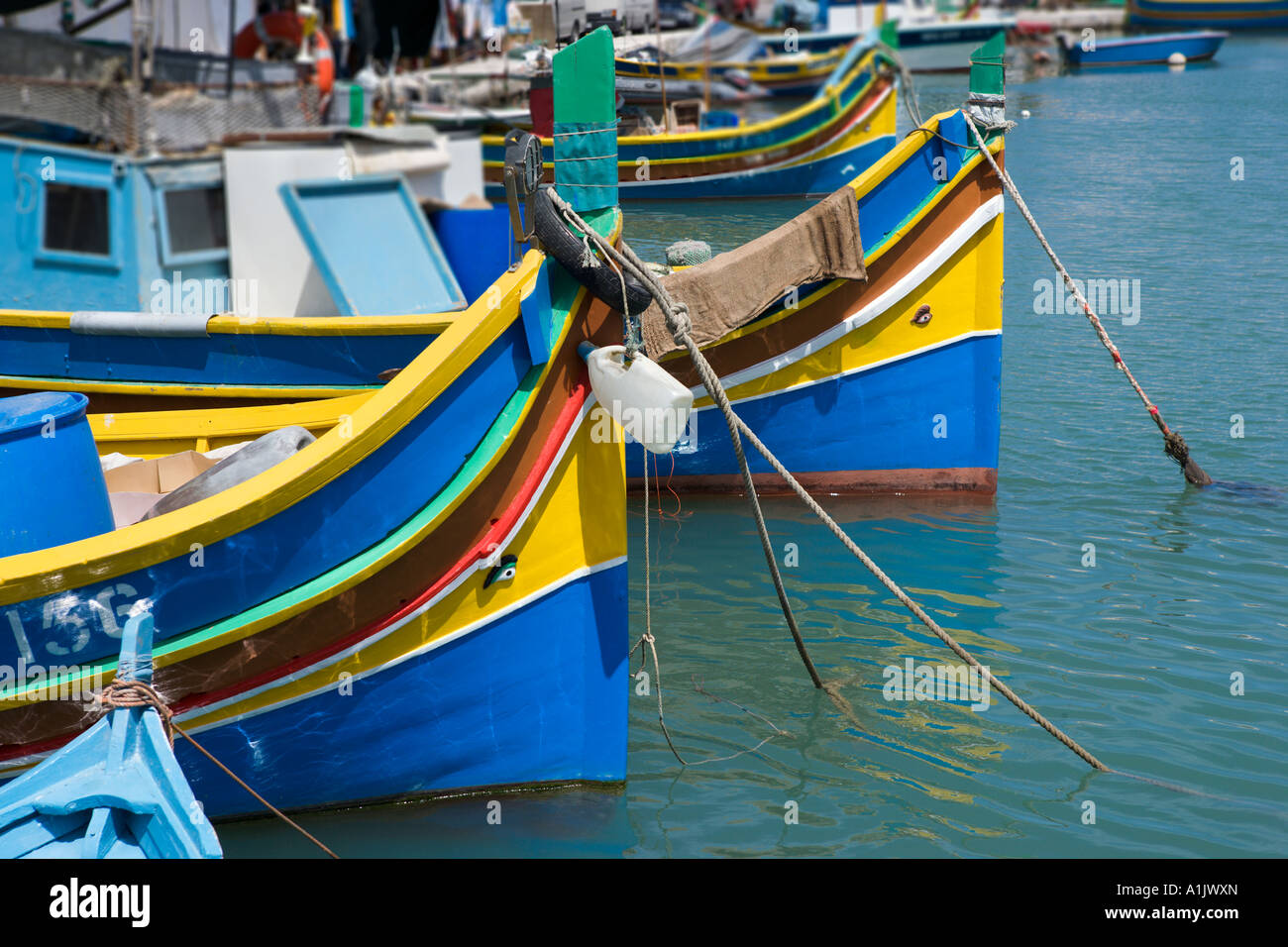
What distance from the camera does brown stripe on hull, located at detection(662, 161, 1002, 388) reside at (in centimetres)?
804

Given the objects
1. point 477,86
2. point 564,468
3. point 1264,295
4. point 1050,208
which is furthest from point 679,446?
point 477,86

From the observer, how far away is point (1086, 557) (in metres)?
7.56

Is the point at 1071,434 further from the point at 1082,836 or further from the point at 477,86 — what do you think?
the point at 477,86

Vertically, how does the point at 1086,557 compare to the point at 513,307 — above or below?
below

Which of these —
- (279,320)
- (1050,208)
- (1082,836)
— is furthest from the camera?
(1050,208)

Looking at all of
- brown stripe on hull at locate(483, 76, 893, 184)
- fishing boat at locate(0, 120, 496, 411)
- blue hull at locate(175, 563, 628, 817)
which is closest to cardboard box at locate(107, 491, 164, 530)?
blue hull at locate(175, 563, 628, 817)

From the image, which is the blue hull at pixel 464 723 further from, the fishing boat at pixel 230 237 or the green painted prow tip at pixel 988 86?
the green painted prow tip at pixel 988 86

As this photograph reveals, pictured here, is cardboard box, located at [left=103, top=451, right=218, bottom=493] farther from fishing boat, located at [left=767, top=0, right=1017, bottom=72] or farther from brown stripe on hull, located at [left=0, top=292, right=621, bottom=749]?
fishing boat, located at [left=767, top=0, right=1017, bottom=72]

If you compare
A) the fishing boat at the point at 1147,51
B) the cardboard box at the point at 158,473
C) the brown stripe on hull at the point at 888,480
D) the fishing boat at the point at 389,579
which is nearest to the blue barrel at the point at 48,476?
the fishing boat at the point at 389,579

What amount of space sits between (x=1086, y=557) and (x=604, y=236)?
13.8 feet

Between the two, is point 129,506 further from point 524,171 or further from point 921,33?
point 921,33

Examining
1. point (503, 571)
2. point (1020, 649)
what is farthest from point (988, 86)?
point (503, 571)

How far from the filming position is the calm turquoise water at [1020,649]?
4.89m

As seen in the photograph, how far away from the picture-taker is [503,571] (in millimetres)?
4625
